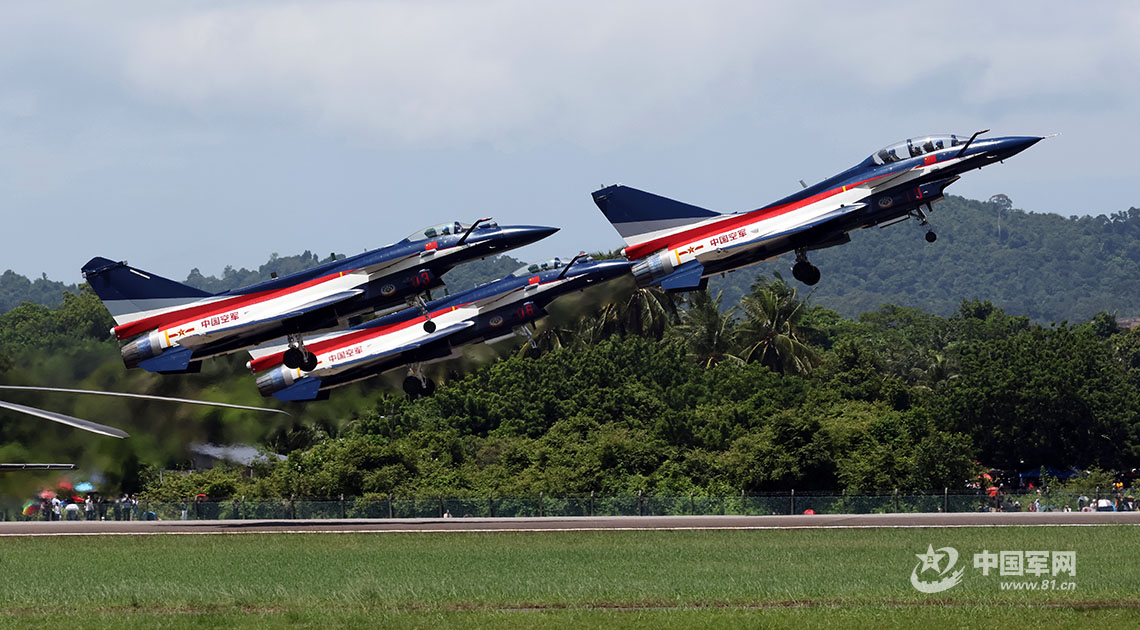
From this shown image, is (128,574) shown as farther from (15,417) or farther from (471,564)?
(471,564)

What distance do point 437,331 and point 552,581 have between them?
26.5m

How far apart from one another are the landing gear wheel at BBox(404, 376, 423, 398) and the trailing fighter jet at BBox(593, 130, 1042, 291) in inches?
544

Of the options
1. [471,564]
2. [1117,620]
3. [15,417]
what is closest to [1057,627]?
[1117,620]

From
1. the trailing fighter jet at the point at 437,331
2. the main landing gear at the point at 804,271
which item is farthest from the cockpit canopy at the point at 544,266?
the main landing gear at the point at 804,271

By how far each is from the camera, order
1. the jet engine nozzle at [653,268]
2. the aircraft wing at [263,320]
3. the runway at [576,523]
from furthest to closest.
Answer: the runway at [576,523], the aircraft wing at [263,320], the jet engine nozzle at [653,268]

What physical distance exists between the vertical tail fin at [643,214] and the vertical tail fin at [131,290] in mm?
18313

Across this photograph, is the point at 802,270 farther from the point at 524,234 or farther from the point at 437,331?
the point at 437,331

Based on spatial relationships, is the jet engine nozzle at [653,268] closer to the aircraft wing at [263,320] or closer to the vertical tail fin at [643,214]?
the vertical tail fin at [643,214]

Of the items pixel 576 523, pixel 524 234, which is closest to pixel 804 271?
pixel 524 234

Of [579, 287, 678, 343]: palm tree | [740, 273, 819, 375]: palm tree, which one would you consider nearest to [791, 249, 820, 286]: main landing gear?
[740, 273, 819, 375]: palm tree

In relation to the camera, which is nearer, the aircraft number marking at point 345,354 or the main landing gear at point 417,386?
the main landing gear at point 417,386

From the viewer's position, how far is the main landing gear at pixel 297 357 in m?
64.2

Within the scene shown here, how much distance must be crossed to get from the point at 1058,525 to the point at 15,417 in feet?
148

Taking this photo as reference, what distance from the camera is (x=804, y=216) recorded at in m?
55.4
